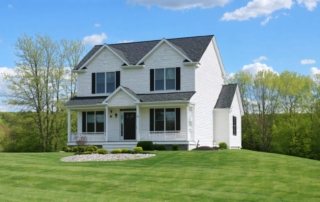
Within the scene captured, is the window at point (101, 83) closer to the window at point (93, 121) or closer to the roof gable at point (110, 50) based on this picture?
the roof gable at point (110, 50)

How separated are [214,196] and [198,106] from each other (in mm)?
18460

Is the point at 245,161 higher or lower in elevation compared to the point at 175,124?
lower

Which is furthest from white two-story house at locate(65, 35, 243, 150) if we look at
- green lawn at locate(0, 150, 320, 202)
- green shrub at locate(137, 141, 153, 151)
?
green lawn at locate(0, 150, 320, 202)

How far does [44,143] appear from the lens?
50.8m

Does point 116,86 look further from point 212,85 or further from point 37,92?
point 37,92

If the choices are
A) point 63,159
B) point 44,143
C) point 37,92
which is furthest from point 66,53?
point 63,159

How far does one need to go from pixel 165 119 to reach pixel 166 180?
1481 cm

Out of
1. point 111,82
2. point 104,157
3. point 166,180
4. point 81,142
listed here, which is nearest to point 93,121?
point 111,82

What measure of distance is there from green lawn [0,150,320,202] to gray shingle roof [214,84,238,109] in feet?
41.4

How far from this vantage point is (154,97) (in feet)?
104

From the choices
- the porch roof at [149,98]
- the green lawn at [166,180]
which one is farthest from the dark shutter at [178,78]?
the green lawn at [166,180]

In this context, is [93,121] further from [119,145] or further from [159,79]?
[159,79]

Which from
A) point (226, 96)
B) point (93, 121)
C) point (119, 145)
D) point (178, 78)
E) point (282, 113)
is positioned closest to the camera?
point (119, 145)

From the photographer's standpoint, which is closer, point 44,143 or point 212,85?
point 212,85
